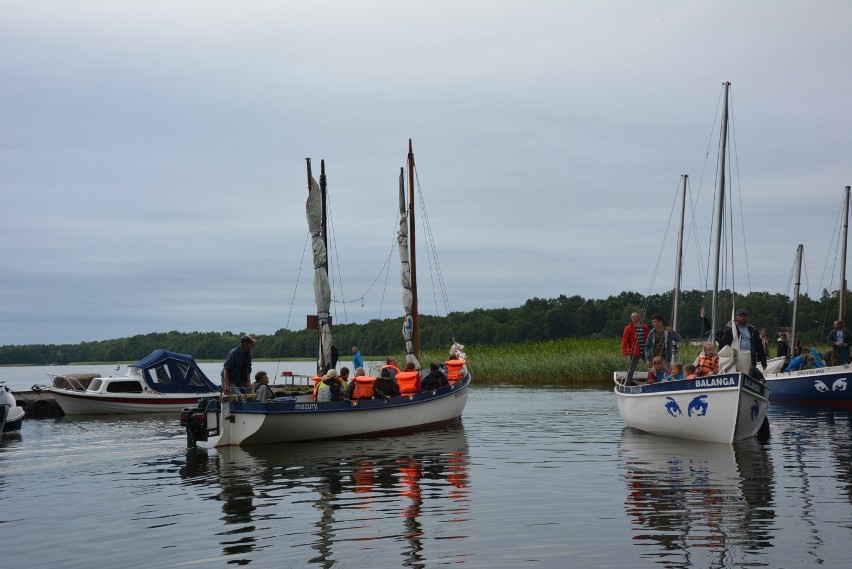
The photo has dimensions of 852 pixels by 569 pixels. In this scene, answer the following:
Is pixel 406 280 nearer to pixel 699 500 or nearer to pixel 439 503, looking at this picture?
pixel 439 503

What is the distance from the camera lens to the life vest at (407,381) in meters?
28.3

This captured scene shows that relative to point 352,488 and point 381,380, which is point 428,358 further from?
point 352,488

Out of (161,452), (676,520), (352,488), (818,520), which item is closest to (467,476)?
(352,488)

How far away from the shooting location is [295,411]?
79.3 ft

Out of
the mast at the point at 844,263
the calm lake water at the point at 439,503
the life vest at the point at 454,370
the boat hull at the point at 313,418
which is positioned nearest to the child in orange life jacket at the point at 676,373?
the calm lake water at the point at 439,503

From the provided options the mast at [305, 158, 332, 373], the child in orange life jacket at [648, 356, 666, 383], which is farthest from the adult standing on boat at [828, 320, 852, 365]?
the mast at [305, 158, 332, 373]

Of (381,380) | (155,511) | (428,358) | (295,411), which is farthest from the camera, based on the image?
(428,358)

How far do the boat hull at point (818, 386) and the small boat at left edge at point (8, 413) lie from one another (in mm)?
28621

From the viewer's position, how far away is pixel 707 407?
2230cm

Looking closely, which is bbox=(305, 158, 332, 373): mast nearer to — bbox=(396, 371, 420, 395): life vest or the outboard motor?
bbox=(396, 371, 420, 395): life vest

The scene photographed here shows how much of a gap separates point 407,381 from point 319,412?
14.3 feet

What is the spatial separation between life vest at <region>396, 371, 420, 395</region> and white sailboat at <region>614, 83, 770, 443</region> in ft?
22.4

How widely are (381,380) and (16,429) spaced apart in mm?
14149

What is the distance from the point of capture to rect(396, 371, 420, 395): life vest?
28.3 metres
